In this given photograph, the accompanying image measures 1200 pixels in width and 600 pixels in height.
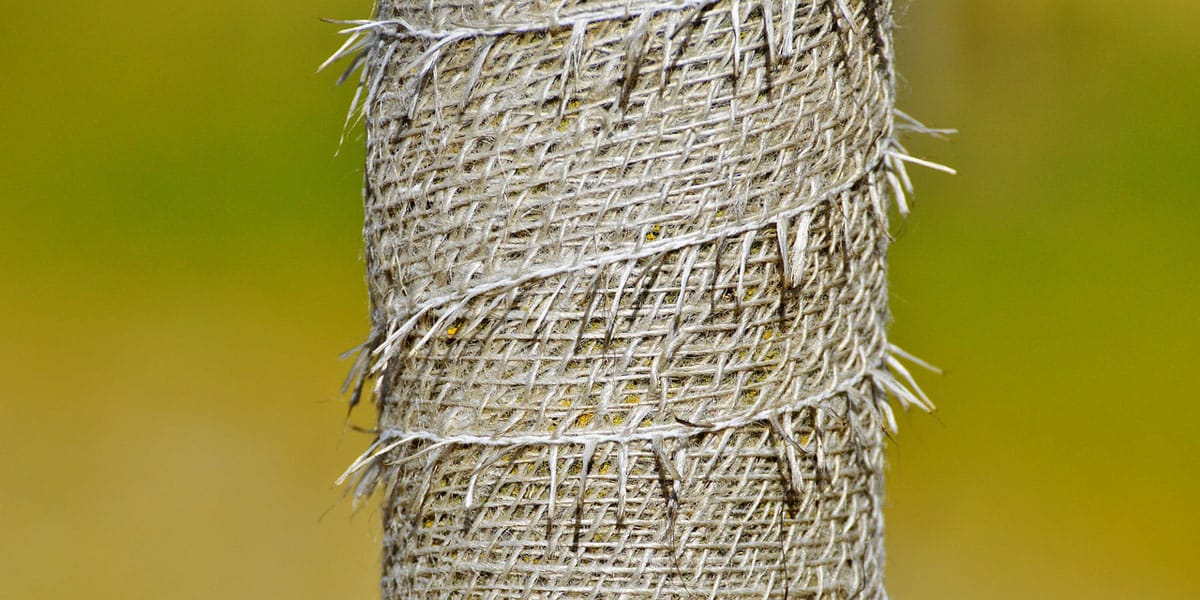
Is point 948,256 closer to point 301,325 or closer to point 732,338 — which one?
point 301,325

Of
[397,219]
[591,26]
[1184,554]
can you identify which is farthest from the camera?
[1184,554]

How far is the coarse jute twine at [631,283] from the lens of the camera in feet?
2.78

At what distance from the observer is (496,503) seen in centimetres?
90

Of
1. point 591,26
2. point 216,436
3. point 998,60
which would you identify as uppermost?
point 998,60

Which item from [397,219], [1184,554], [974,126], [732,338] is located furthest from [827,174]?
[1184,554]

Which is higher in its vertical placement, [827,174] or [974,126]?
[974,126]

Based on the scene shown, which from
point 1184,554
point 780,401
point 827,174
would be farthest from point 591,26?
point 1184,554

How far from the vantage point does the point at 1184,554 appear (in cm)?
248

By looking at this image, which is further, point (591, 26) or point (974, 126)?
point (974, 126)

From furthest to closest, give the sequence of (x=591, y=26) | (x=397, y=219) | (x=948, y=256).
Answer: (x=948, y=256) < (x=397, y=219) < (x=591, y=26)

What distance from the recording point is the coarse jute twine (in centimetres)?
85

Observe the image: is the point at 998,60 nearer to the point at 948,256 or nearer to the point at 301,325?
the point at 948,256

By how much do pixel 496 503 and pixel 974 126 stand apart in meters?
2.09

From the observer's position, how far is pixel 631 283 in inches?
33.6
